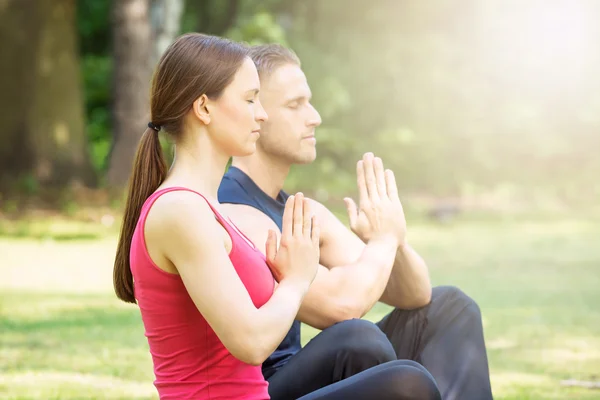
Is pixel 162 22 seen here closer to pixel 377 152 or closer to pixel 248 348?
pixel 377 152

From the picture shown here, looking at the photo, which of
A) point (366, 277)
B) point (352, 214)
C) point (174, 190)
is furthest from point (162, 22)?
point (174, 190)

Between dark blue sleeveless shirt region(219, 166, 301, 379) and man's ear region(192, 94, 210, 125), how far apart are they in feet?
2.87

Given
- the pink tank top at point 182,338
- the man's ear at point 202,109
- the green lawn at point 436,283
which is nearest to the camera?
the pink tank top at point 182,338

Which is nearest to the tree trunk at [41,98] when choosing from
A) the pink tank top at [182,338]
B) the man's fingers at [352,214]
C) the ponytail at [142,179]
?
the man's fingers at [352,214]

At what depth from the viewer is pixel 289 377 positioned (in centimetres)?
303

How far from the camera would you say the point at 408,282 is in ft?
11.9

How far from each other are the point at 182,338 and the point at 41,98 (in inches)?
523

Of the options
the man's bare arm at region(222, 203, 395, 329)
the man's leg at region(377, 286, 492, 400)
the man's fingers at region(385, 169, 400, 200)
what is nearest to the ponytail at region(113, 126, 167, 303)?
the man's bare arm at region(222, 203, 395, 329)

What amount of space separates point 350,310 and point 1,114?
1268 centimetres

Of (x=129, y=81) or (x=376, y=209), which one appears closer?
(x=376, y=209)

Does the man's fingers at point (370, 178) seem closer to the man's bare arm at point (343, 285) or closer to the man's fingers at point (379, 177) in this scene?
the man's fingers at point (379, 177)

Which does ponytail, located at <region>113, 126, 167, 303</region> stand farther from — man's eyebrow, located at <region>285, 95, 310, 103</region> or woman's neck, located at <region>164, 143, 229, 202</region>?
man's eyebrow, located at <region>285, 95, 310, 103</region>

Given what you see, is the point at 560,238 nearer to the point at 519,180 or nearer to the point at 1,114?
the point at 519,180

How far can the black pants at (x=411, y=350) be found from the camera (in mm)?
2955
